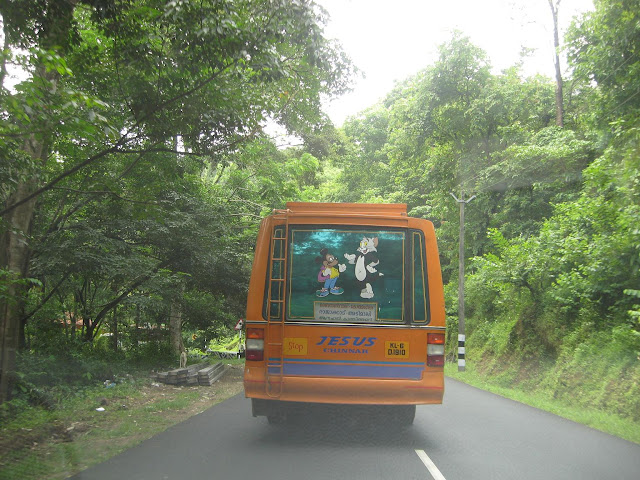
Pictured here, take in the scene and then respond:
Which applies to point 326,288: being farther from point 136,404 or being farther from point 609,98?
point 609,98

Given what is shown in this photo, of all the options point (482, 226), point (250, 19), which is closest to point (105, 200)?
point (250, 19)

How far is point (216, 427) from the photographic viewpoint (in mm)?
7547

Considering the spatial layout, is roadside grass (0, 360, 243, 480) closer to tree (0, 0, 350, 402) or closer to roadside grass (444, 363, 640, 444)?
tree (0, 0, 350, 402)

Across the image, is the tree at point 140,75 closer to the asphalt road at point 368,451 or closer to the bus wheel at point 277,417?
the asphalt road at point 368,451

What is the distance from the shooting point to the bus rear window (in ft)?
21.2

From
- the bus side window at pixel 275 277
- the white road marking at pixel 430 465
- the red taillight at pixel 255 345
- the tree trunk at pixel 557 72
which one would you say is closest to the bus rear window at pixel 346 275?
the bus side window at pixel 275 277

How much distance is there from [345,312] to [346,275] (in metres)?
0.44

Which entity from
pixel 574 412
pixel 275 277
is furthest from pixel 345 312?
pixel 574 412

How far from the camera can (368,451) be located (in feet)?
19.7

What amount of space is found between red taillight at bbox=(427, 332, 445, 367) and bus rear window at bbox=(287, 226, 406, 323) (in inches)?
16.2

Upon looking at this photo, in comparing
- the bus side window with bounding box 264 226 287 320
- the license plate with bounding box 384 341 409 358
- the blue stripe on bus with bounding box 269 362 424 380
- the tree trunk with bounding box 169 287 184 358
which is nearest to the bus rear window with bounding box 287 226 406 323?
the bus side window with bounding box 264 226 287 320

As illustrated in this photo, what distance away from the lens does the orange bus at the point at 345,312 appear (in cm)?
629

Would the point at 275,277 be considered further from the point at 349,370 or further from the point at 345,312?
the point at 349,370

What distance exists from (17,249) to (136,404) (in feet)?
11.8
